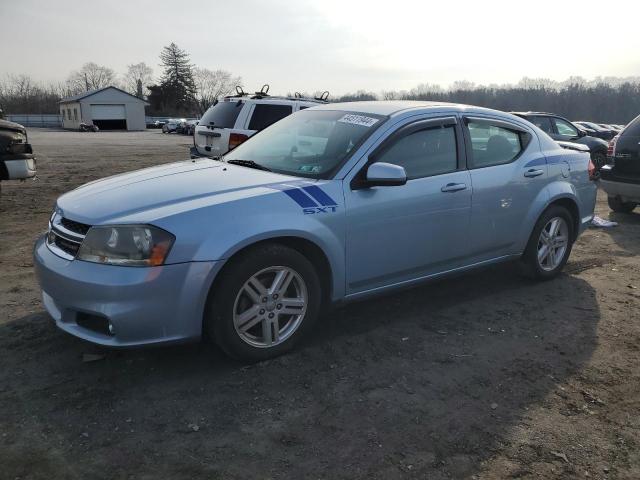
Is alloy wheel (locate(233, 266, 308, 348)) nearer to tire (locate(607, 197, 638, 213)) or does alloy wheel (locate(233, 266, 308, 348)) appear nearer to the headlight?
the headlight

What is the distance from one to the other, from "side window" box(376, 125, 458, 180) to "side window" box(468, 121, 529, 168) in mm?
247

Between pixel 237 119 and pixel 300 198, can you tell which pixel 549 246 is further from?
pixel 237 119

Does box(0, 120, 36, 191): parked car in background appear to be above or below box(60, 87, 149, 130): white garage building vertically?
below

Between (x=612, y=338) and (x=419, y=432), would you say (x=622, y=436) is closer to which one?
(x=419, y=432)

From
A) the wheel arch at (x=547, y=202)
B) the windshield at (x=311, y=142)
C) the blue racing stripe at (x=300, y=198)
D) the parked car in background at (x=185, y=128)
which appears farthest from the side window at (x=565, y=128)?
the parked car in background at (x=185, y=128)

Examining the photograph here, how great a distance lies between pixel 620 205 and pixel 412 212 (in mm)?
6528

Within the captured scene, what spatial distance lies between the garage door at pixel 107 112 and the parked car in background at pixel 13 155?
228 ft

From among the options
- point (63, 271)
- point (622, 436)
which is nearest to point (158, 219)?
point (63, 271)

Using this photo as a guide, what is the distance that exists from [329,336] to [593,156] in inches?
482

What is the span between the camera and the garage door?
71.1 m

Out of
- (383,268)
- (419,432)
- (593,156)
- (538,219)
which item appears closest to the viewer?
(419,432)

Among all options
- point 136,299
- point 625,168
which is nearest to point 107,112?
point 625,168

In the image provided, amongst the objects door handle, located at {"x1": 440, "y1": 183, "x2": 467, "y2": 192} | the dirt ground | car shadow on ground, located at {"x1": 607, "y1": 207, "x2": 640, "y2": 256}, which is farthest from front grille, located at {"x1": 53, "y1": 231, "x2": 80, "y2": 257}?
car shadow on ground, located at {"x1": 607, "y1": 207, "x2": 640, "y2": 256}

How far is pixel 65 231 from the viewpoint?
3.32 meters
